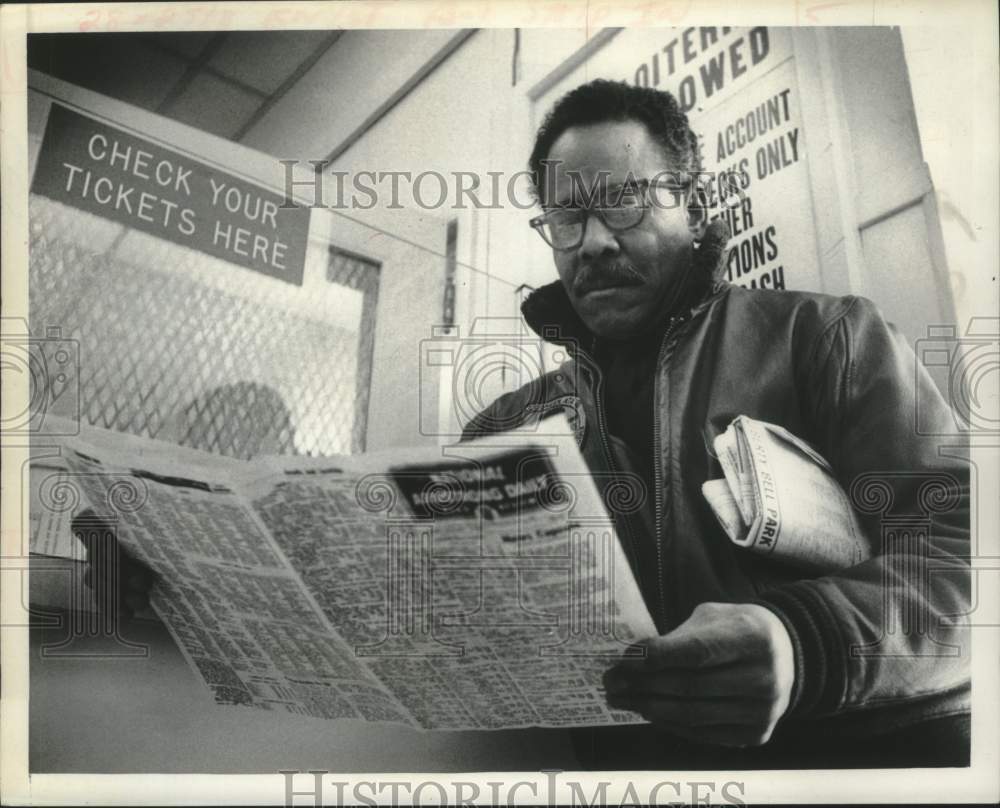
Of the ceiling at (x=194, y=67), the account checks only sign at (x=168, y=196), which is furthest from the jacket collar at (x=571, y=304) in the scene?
the ceiling at (x=194, y=67)

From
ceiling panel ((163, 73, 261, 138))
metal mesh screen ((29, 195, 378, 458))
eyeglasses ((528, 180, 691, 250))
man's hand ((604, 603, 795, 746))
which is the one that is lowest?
man's hand ((604, 603, 795, 746))

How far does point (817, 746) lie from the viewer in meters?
1.08

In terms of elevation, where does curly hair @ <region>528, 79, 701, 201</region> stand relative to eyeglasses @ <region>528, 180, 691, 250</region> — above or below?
above

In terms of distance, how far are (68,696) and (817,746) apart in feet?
2.68

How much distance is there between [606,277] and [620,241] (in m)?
0.04

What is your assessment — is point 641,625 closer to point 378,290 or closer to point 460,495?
point 460,495

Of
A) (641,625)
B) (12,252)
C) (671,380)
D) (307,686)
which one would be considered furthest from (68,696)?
(671,380)

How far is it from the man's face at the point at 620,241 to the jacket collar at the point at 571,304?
0.03 feet

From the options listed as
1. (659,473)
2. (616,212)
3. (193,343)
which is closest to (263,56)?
(193,343)

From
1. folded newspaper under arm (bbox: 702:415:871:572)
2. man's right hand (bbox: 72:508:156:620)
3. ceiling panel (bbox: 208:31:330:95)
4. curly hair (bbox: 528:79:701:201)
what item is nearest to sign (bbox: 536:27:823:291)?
curly hair (bbox: 528:79:701:201)

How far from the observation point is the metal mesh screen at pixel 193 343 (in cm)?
115

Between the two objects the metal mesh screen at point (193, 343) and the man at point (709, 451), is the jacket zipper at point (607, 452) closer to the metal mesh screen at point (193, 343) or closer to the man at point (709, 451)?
the man at point (709, 451)

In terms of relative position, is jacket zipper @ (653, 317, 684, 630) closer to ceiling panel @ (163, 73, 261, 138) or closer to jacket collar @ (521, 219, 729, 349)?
jacket collar @ (521, 219, 729, 349)

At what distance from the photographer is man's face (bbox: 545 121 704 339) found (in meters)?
1.14
